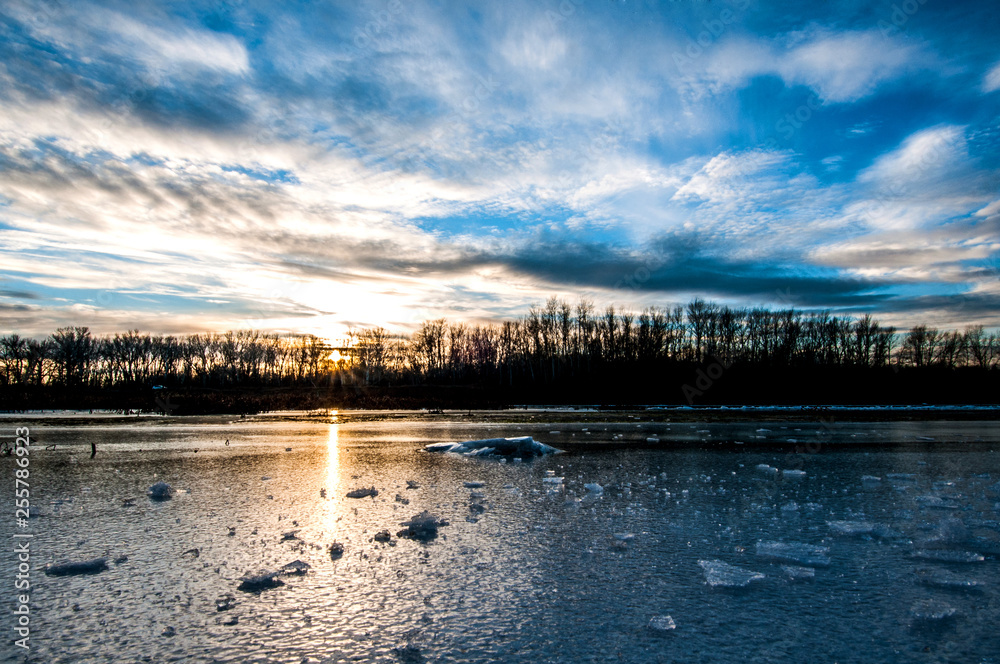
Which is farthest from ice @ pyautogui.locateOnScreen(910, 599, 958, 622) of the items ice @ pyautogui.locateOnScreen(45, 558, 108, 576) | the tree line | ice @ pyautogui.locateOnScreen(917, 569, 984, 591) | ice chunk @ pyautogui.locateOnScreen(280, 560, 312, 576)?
the tree line

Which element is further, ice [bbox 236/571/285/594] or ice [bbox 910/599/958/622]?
ice [bbox 236/571/285/594]

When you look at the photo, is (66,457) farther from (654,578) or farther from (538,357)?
(538,357)

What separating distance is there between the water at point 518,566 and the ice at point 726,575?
0.37 feet

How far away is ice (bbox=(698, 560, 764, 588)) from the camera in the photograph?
209 inches

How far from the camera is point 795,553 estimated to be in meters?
6.25

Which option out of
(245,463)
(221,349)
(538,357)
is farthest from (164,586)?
(221,349)

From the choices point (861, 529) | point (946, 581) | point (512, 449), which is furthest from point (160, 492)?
point (946, 581)

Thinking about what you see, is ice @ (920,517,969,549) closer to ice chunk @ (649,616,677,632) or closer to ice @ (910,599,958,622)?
ice @ (910,599,958,622)

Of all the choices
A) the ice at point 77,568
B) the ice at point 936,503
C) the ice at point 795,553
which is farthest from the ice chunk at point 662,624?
the ice at point 936,503

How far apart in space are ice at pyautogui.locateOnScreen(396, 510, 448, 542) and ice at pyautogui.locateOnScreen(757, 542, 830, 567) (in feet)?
12.9

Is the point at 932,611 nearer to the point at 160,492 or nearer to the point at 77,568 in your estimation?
the point at 77,568

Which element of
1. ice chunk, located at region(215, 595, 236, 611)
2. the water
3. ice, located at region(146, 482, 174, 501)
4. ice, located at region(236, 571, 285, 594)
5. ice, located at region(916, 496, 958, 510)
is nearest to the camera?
the water

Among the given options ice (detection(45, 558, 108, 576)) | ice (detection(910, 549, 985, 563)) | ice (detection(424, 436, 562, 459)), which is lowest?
ice (detection(424, 436, 562, 459))

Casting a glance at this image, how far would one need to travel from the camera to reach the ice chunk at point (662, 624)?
433 centimetres
